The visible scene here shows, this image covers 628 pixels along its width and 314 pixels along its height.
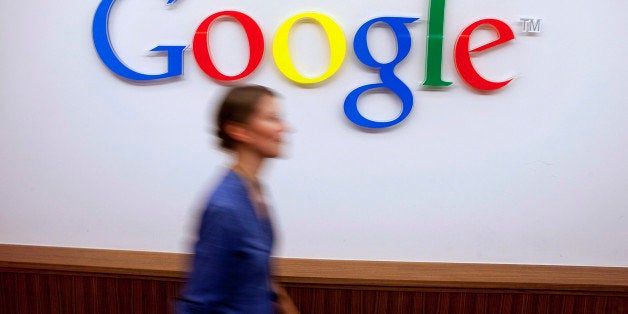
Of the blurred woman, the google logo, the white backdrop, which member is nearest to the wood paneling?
the white backdrop

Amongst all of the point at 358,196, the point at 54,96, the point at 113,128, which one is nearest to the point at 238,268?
the point at 358,196

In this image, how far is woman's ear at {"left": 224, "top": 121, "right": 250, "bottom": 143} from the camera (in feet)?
4.57

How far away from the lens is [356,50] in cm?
266

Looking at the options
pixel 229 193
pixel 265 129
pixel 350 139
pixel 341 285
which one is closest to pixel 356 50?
pixel 350 139

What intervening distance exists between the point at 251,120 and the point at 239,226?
27 centimetres

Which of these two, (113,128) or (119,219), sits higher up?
(113,128)

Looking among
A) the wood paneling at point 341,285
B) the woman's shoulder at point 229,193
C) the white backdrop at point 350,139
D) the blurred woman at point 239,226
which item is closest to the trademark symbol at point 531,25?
the white backdrop at point 350,139

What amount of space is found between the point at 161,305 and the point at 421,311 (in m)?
1.28

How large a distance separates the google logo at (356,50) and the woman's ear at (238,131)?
133cm

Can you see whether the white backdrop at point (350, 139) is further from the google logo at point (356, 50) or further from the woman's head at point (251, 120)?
the woman's head at point (251, 120)

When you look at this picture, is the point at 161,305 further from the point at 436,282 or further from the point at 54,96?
the point at 436,282

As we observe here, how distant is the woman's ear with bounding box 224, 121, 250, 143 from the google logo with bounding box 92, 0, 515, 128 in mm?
1332

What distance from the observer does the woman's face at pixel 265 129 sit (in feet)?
4.56

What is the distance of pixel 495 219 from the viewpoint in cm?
282
